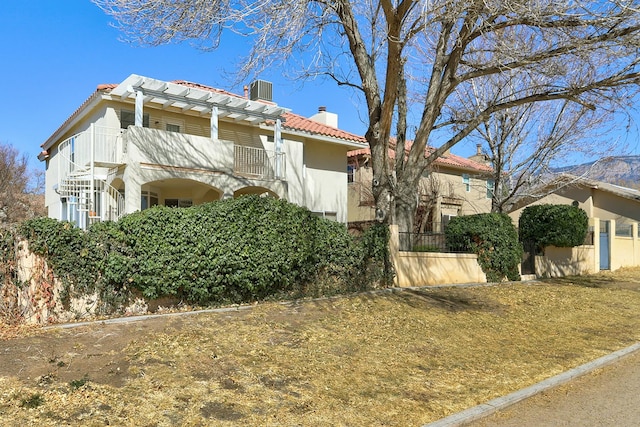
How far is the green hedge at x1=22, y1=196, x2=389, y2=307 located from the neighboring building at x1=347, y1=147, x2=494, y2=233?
14.6 meters

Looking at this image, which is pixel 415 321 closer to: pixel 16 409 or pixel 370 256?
pixel 370 256

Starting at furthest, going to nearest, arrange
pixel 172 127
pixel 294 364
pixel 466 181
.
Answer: pixel 466 181
pixel 172 127
pixel 294 364

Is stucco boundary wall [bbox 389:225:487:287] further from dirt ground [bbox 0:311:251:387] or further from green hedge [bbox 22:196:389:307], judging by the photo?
dirt ground [bbox 0:311:251:387]

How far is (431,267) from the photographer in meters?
13.6

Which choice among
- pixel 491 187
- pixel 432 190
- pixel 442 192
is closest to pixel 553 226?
pixel 432 190

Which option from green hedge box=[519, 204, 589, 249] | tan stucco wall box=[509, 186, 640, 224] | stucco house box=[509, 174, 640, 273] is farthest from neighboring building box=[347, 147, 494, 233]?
green hedge box=[519, 204, 589, 249]

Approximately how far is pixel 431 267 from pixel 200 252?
7.03m

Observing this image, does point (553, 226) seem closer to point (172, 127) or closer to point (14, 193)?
point (172, 127)

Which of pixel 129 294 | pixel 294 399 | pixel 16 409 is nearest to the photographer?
pixel 16 409

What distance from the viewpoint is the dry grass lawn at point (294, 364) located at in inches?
186

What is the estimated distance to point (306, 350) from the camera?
22.5 feet

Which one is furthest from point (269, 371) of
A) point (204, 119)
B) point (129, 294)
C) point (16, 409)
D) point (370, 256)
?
point (204, 119)

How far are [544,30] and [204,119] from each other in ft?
37.6

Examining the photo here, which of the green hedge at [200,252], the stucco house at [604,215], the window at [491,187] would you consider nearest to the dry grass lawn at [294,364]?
the green hedge at [200,252]
